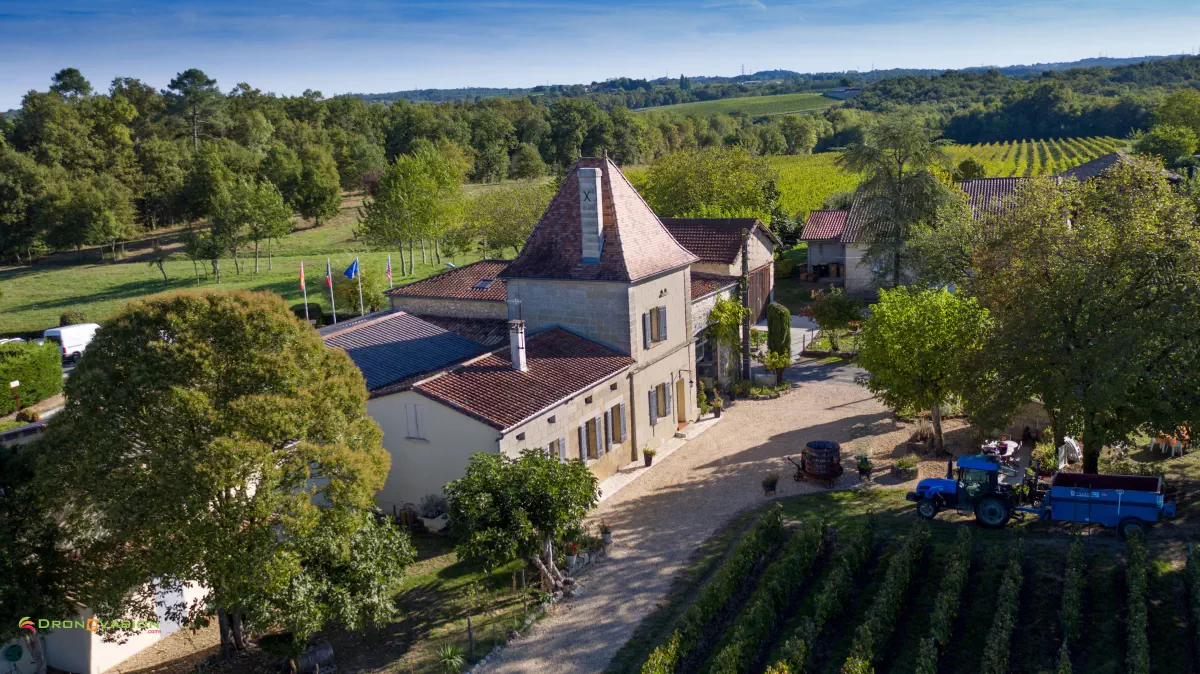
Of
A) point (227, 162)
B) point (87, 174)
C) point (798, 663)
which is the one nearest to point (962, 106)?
point (227, 162)

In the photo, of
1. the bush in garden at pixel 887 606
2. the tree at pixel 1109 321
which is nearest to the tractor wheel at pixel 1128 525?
the tree at pixel 1109 321

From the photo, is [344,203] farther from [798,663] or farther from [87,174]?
[798,663]

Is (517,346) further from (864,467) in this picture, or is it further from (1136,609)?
(1136,609)

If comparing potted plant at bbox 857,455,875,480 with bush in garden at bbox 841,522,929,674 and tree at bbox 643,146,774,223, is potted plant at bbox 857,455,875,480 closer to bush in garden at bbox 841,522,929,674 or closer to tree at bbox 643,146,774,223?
bush in garden at bbox 841,522,929,674

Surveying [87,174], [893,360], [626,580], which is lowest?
[626,580]

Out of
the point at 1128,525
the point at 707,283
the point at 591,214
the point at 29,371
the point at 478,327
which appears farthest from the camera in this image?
the point at 29,371

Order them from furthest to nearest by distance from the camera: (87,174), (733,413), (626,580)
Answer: (87,174) → (733,413) → (626,580)

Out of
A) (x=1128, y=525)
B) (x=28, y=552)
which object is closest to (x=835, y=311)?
(x=1128, y=525)
